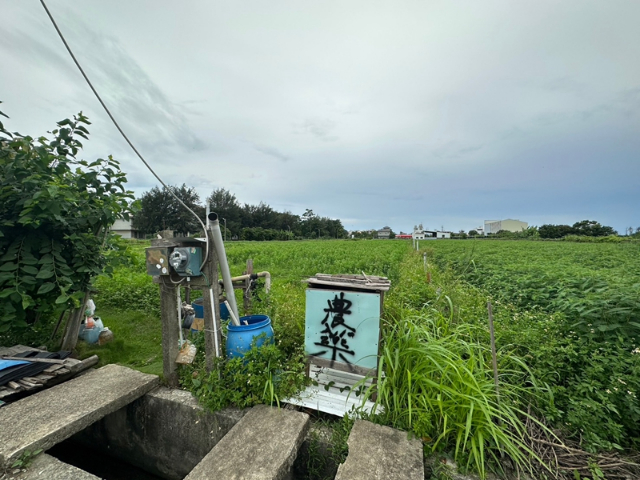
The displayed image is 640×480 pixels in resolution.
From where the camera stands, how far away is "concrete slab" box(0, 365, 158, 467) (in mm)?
1906

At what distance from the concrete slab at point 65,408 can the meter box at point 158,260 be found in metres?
1.06

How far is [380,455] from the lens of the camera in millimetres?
1772

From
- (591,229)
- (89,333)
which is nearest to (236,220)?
(89,333)

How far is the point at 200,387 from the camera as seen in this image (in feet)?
8.14

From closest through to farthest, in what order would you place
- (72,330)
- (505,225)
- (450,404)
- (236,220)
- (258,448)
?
1. (258,448)
2. (450,404)
3. (72,330)
4. (236,220)
5. (505,225)

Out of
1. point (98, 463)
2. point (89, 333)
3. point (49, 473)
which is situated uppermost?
point (89, 333)

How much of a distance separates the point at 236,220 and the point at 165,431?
57.8m

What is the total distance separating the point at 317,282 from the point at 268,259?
10.9 meters

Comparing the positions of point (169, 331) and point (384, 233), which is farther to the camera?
point (384, 233)

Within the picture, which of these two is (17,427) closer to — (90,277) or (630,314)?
(90,277)

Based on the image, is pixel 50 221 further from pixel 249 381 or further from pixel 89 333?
pixel 249 381

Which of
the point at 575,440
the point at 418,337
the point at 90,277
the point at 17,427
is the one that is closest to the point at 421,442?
the point at 418,337

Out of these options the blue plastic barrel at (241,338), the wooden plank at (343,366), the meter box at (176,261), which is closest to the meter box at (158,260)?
the meter box at (176,261)

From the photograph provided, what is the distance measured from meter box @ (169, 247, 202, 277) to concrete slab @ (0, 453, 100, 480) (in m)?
1.42
